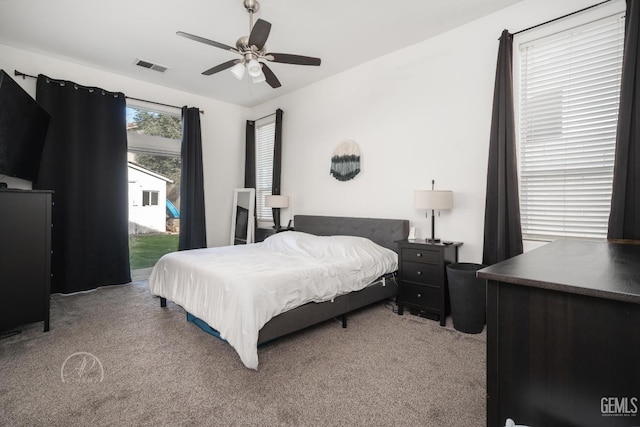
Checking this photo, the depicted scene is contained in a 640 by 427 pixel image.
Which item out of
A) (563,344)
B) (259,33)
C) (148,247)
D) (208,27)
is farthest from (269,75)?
(148,247)

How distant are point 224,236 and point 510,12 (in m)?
5.36

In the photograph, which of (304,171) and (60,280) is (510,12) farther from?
(60,280)

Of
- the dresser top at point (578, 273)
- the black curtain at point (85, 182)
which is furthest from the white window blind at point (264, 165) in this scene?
the dresser top at point (578, 273)

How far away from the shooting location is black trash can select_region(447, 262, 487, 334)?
8.78ft

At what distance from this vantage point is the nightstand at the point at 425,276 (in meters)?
2.94

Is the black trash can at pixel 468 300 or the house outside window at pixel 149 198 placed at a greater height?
the house outside window at pixel 149 198

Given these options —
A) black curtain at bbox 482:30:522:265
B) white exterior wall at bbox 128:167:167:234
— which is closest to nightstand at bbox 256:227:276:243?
white exterior wall at bbox 128:167:167:234

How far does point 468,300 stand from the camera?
270 centimetres

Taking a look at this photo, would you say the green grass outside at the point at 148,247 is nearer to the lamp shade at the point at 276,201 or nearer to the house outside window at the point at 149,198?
the house outside window at the point at 149,198

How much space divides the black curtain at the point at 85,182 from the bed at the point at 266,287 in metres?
1.46

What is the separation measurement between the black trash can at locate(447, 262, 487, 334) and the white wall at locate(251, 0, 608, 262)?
540 mm

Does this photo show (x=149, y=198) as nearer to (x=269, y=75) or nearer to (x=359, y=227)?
(x=269, y=75)

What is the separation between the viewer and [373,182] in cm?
402

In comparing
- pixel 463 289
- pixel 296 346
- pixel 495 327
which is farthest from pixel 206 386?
pixel 463 289
